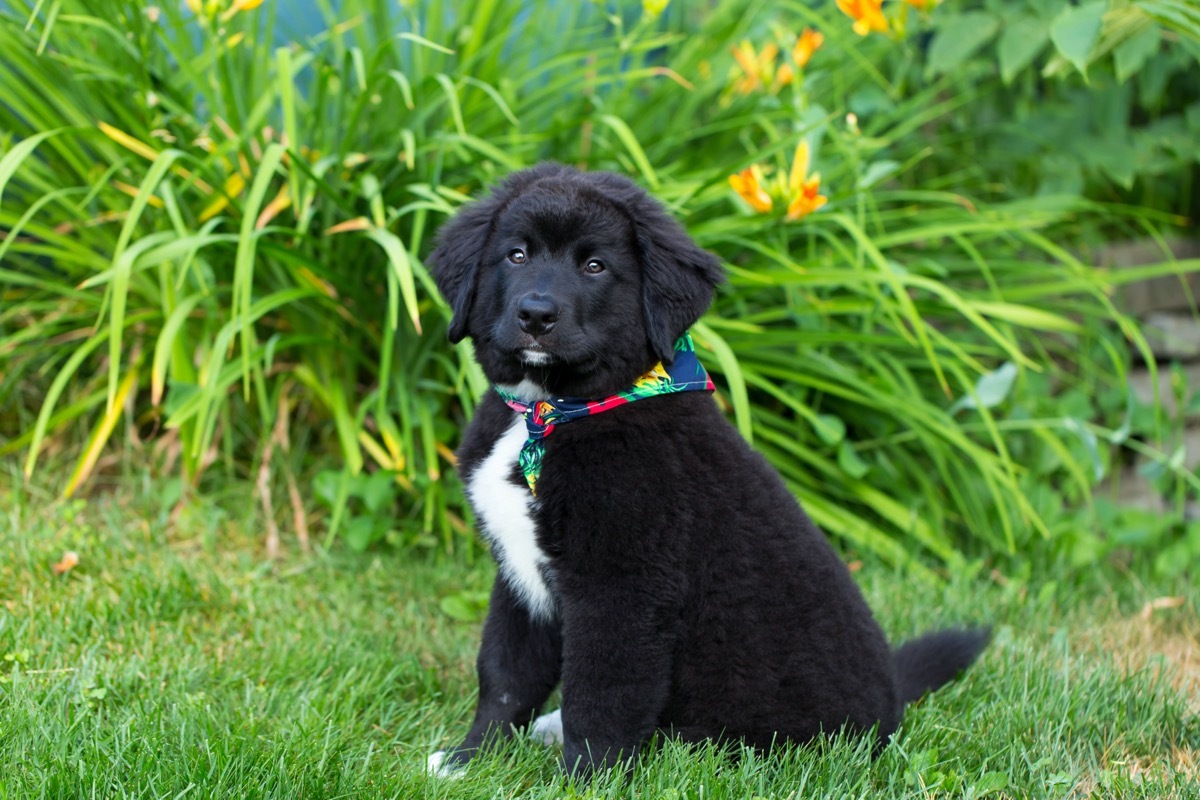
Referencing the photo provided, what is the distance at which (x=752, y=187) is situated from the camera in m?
3.23

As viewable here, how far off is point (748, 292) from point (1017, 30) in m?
1.28

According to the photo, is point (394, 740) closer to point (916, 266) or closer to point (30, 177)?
point (30, 177)

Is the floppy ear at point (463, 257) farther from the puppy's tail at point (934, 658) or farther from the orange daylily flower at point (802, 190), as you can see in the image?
the puppy's tail at point (934, 658)

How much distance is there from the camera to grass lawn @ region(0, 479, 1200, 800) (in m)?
2.04

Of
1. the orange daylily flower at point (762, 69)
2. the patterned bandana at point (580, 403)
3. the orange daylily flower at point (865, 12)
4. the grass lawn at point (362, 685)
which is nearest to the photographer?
the grass lawn at point (362, 685)

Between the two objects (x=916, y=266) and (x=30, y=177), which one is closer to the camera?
(x=30, y=177)

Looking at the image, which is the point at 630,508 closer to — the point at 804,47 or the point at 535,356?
the point at 535,356

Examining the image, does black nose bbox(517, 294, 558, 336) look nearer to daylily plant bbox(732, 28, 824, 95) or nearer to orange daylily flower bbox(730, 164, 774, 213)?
orange daylily flower bbox(730, 164, 774, 213)

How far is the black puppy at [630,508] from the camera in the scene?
216cm

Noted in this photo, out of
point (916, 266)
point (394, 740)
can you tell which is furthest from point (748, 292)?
point (394, 740)

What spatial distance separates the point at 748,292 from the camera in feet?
12.3

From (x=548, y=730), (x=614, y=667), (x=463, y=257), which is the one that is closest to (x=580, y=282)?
(x=463, y=257)

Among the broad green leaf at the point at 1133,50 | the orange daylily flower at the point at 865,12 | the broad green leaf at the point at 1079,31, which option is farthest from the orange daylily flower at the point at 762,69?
the broad green leaf at the point at 1079,31

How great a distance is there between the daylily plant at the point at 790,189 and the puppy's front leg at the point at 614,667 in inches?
58.2
